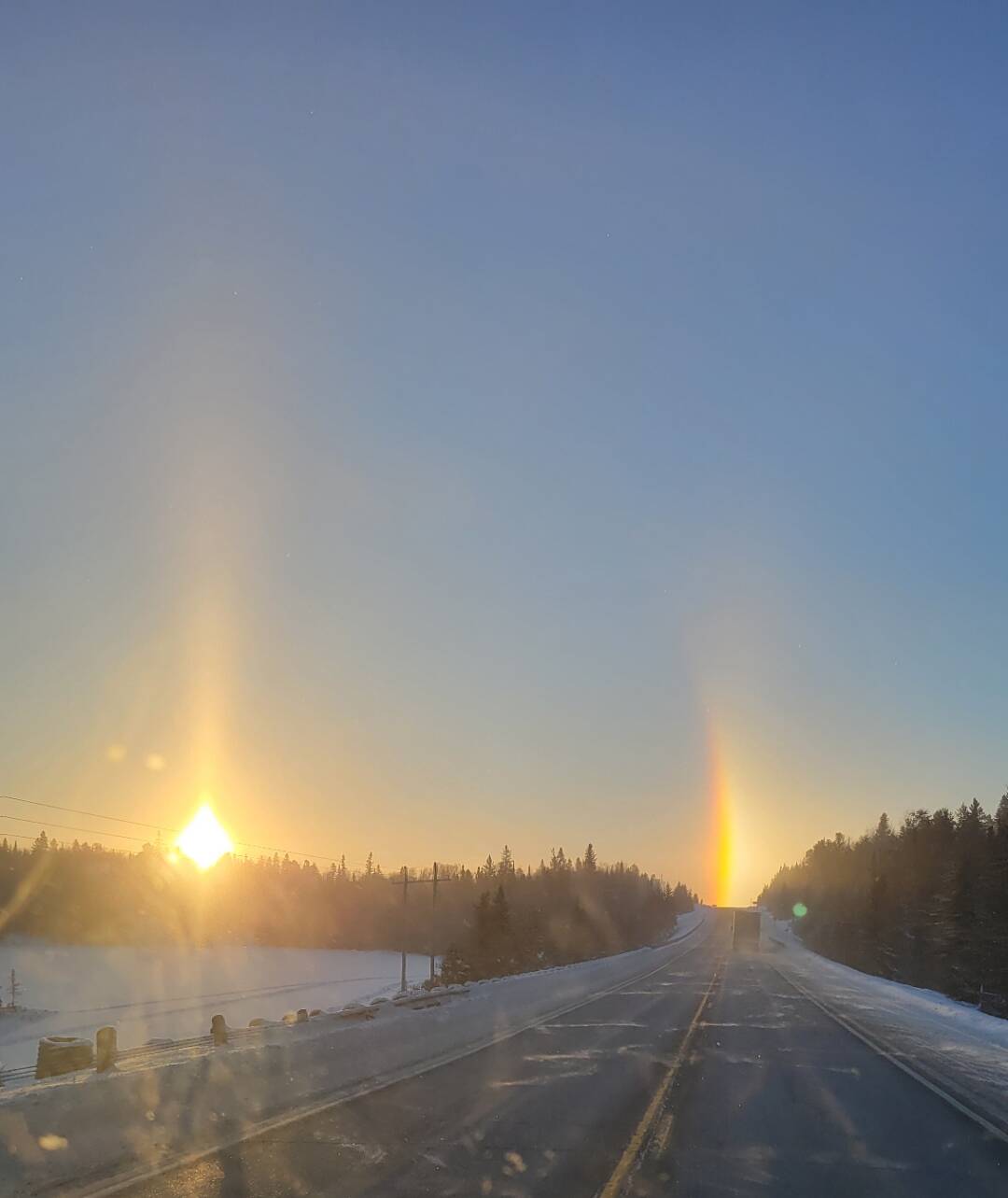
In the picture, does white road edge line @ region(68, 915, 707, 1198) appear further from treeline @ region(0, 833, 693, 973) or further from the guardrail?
treeline @ region(0, 833, 693, 973)

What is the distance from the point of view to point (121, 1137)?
29.4 ft

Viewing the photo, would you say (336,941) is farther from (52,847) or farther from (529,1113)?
(529,1113)

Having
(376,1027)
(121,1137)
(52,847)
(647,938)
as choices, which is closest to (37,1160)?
(121,1137)

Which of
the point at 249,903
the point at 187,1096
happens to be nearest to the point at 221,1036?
the point at 187,1096

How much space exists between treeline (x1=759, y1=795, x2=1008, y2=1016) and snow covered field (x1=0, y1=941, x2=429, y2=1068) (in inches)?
1773

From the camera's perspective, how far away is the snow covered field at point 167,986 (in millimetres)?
88000

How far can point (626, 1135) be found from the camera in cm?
1019

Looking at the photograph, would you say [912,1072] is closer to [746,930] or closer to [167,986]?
[746,930]

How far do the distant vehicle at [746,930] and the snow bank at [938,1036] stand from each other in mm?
48011

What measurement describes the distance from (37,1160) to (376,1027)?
8.07 metres

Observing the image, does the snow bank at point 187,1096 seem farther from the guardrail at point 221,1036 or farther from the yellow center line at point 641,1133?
the yellow center line at point 641,1133

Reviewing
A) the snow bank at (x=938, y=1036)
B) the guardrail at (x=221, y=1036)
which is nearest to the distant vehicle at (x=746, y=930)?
the snow bank at (x=938, y=1036)

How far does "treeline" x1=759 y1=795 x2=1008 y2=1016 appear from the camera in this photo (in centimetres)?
6644

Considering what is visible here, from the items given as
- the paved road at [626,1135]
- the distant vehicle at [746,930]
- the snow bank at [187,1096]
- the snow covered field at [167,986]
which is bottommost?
the snow covered field at [167,986]
